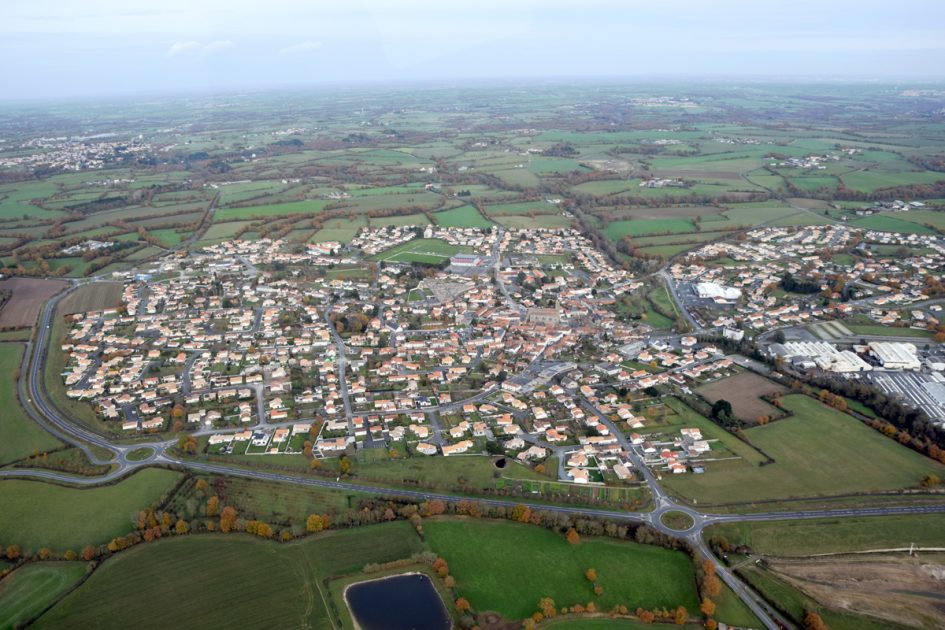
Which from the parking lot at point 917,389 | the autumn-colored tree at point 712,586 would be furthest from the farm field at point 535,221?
the autumn-colored tree at point 712,586

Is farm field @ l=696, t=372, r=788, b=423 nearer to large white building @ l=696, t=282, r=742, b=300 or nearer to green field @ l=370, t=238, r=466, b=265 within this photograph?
large white building @ l=696, t=282, r=742, b=300

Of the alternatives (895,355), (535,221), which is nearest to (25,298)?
(535,221)

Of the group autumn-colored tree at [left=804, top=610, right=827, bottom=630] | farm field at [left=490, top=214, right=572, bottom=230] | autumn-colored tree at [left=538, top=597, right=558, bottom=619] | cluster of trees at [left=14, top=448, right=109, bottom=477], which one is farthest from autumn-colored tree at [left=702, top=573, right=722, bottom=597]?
farm field at [left=490, top=214, right=572, bottom=230]

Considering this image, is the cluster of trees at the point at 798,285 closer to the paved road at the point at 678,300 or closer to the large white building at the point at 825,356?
the paved road at the point at 678,300

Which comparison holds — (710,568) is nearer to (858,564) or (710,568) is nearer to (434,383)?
(858,564)

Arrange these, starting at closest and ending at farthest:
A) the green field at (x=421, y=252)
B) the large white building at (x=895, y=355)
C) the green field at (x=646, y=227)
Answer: the large white building at (x=895, y=355) → the green field at (x=421, y=252) → the green field at (x=646, y=227)

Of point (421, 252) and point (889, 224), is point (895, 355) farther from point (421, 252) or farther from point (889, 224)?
point (421, 252)
